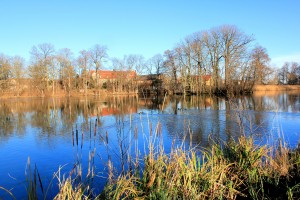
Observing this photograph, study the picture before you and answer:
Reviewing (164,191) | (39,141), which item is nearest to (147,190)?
(164,191)

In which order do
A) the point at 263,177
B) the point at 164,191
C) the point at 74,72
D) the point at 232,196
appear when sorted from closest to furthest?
the point at 164,191, the point at 232,196, the point at 263,177, the point at 74,72

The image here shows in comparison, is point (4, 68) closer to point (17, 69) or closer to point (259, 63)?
point (17, 69)

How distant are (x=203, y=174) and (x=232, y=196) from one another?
0.53m

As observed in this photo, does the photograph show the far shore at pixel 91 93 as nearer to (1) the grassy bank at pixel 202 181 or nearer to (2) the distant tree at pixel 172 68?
(2) the distant tree at pixel 172 68

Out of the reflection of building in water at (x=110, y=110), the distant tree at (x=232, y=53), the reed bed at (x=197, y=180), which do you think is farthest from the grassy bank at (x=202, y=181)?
the distant tree at (x=232, y=53)

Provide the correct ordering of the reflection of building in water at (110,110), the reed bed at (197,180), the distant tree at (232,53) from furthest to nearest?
the distant tree at (232,53) < the reflection of building in water at (110,110) < the reed bed at (197,180)

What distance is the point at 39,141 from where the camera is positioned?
35.7 ft

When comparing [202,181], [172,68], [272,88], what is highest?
[172,68]

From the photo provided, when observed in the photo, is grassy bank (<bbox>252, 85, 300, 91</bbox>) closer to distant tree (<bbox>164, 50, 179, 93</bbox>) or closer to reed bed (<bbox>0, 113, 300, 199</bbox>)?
distant tree (<bbox>164, 50, 179, 93</bbox>)

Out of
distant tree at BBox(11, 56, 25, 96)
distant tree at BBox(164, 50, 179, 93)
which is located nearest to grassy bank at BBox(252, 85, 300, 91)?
distant tree at BBox(164, 50, 179, 93)

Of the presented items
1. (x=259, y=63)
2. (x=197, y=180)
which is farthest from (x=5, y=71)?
(x=197, y=180)

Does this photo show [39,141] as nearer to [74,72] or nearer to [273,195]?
[273,195]

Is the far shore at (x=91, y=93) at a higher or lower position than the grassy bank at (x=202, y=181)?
higher

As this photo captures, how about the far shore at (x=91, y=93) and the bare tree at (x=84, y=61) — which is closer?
the far shore at (x=91, y=93)
